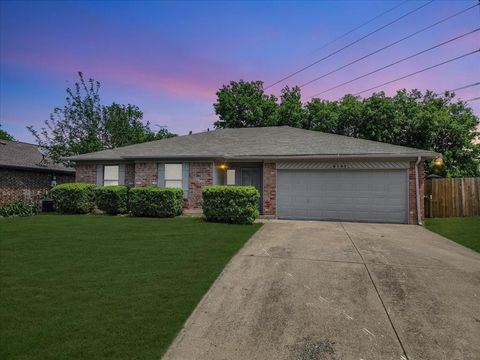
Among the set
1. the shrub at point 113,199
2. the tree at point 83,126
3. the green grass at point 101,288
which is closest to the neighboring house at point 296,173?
the shrub at point 113,199

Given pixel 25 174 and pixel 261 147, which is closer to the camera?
pixel 261 147

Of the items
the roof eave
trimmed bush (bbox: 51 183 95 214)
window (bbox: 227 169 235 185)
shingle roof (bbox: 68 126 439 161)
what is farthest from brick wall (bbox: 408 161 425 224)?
trimmed bush (bbox: 51 183 95 214)

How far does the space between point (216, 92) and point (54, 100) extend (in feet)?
52.1

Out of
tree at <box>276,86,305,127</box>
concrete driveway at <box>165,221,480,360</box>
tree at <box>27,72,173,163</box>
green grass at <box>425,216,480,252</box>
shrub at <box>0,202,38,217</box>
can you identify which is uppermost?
tree at <box>276,86,305,127</box>

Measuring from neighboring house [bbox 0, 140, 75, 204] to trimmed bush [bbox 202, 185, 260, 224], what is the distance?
469 inches

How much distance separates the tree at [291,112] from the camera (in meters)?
28.3

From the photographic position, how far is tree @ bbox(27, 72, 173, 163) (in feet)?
69.2

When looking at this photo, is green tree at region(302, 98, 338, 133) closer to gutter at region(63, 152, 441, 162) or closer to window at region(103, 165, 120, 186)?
gutter at region(63, 152, 441, 162)

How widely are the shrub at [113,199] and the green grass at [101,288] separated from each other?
15.4 feet

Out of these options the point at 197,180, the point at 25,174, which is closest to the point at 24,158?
the point at 25,174

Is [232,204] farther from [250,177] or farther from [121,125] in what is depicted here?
[121,125]

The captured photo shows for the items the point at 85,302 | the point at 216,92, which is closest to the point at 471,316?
the point at 85,302

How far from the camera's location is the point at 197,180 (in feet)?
44.8

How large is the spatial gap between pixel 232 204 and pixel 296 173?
402 cm
